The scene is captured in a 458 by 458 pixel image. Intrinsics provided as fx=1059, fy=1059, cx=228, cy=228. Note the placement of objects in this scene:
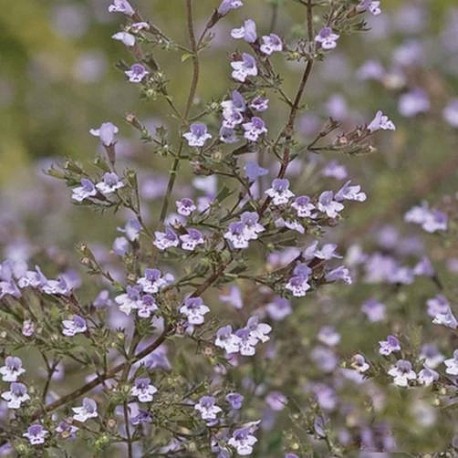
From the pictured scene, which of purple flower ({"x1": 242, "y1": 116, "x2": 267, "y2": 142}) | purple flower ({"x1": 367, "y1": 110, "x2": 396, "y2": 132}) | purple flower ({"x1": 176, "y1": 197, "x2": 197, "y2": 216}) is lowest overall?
purple flower ({"x1": 176, "y1": 197, "x2": 197, "y2": 216})

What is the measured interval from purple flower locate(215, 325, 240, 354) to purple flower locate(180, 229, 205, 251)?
0.13 meters

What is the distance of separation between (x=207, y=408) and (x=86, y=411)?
0.19m

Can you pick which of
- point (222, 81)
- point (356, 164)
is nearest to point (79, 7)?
point (222, 81)

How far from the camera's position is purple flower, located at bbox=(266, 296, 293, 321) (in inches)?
84.1

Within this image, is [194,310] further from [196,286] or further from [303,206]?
[303,206]

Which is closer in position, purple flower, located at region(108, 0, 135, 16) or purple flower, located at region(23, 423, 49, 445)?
purple flower, located at region(23, 423, 49, 445)

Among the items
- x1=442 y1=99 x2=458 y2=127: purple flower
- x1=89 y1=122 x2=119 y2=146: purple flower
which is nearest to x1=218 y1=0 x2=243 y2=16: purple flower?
x1=89 y1=122 x2=119 y2=146: purple flower

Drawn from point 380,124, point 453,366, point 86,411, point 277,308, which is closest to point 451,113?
point 277,308

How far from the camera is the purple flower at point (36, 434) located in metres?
1.55

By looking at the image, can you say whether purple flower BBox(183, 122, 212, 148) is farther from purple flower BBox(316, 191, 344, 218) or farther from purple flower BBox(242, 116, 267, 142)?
purple flower BBox(316, 191, 344, 218)

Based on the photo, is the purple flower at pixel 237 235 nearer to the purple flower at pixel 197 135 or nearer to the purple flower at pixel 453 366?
the purple flower at pixel 197 135

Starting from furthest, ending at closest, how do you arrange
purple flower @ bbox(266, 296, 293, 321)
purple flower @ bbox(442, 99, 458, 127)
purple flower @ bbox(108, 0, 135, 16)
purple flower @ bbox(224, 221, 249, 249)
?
purple flower @ bbox(442, 99, 458, 127), purple flower @ bbox(266, 296, 293, 321), purple flower @ bbox(108, 0, 135, 16), purple flower @ bbox(224, 221, 249, 249)

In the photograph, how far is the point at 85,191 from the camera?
5.33 ft

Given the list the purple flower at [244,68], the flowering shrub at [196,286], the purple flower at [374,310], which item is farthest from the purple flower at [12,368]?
the purple flower at [374,310]
